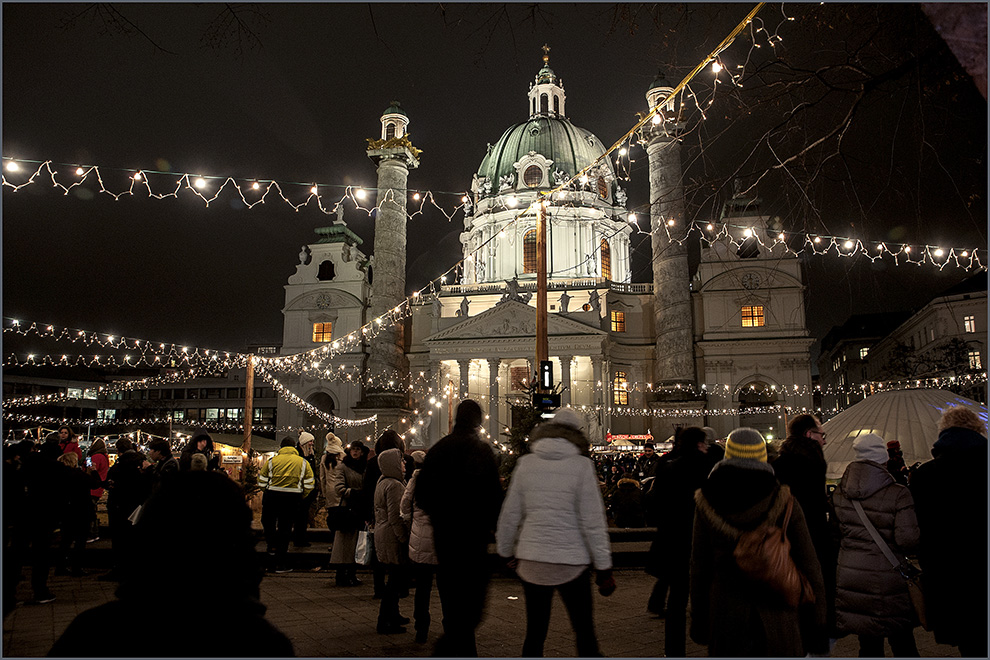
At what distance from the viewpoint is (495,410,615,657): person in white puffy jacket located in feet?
13.3

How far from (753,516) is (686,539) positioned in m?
2.31

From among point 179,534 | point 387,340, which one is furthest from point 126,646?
point 387,340

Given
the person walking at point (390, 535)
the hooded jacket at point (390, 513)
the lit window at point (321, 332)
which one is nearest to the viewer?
the person walking at point (390, 535)

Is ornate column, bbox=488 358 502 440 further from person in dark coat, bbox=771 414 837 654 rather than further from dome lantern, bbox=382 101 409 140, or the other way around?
person in dark coat, bbox=771 414 837 654

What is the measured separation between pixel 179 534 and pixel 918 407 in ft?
42.0

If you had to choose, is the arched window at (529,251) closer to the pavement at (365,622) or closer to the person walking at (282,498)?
the person walking at (282,498)

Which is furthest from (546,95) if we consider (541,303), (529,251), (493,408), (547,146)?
(541,303)

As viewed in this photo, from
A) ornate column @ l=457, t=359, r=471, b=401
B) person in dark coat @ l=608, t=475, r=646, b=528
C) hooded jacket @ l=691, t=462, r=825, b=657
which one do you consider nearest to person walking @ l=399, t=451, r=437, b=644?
hooded jacket @ l=691, t=462, r=825, b=657

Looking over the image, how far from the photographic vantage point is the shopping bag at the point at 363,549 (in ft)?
24.9

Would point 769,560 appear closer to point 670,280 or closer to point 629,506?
point 629,506

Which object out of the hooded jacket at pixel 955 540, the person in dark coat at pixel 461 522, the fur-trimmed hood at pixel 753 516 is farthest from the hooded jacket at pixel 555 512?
the hooded jacket at pixel 955 540

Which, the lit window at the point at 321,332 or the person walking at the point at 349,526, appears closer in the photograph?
the person walking at the point at 349,526

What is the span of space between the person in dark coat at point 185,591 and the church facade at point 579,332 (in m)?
30.7

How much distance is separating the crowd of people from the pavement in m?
0.41
